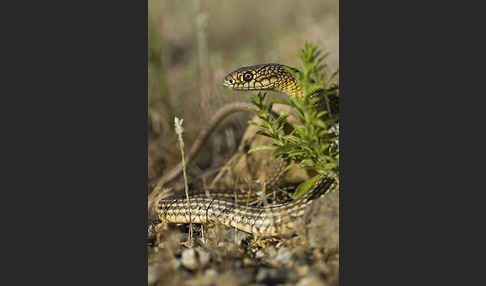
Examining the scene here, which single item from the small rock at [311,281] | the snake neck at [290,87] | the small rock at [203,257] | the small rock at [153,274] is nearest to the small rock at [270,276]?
the small rock at [311,281]

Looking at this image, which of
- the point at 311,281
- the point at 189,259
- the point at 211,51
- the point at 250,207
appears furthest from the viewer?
the point at 211,51

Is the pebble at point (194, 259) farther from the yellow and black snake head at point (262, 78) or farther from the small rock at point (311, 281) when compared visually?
the yellow and black snake head at point (262, 78)

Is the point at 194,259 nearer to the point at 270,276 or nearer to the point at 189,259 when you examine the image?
the point at 189,259

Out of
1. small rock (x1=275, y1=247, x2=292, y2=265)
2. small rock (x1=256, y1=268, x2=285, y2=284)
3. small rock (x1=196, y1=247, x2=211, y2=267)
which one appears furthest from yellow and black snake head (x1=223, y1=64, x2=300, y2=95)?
A: small rock (x1=256, y1=268, x2=285, y2=284)

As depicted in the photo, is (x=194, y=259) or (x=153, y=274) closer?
(x=153, y=274)

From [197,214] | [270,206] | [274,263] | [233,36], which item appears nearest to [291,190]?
[270,206]

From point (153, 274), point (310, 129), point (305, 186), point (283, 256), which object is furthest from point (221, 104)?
point (153, 274)

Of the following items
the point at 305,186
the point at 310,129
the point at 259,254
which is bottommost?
the point at 259,254

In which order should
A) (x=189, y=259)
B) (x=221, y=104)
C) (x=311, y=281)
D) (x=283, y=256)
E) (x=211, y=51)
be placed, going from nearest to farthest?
1. (x=311, y=281)
2. (x=189, y=259)
3. (x=283, y=256)
4. (x=221, y=104)
5. (x=211, y=51)

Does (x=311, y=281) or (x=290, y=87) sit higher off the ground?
(x=290, y=87)
